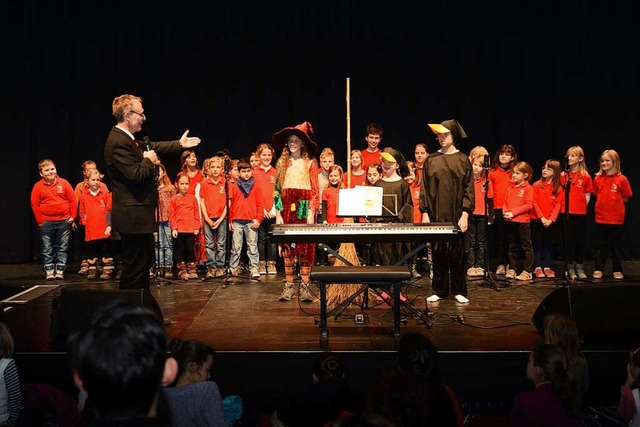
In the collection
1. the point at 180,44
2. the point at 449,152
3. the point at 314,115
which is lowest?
the point at 449,152

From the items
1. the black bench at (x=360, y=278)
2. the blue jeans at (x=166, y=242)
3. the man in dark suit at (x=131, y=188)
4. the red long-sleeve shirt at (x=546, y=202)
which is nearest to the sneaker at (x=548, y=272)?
the red long-sleeve shirt at (x=546, y=202)

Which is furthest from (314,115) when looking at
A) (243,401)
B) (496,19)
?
(243,401)

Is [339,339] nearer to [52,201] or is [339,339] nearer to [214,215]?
[214,215]

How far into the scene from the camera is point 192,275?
9.12 meters

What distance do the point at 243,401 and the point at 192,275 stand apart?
4.35 meters

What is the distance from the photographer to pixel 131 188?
5.58m

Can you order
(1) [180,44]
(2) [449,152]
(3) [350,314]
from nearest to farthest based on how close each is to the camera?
(3) [350,314] → (2) [449,152] → (1) [180,44]

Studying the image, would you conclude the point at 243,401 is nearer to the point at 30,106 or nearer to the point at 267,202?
the point at 267,202

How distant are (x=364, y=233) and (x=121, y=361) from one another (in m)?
4.19

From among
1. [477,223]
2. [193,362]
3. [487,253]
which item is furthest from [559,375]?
[477,223]

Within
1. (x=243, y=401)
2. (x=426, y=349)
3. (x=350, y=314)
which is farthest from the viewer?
(x=350, y=314)

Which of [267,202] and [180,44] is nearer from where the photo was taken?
[267,202]

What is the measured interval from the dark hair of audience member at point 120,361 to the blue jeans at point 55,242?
26.9 ft

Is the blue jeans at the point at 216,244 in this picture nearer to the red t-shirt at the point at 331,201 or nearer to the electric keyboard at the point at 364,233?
the red t-shirt at the point at 331,201
